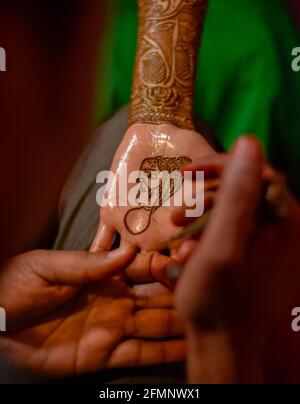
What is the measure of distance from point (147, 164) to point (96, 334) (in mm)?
315

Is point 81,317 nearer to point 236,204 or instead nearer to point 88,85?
point 236,204

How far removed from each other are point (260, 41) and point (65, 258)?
97 cm

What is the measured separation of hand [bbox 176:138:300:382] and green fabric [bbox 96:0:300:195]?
923 mm

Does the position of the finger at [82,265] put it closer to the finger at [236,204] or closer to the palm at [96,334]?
the palm at [96,334]

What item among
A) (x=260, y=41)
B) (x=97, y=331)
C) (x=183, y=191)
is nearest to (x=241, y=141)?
(x=183, y=191)

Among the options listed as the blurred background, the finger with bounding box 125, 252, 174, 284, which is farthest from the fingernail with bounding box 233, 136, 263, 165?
the blurred background

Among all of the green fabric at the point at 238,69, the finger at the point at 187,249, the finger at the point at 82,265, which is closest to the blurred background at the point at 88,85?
the green fabric at the point at 238,69

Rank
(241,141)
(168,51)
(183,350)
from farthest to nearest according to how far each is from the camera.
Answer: (168,51) → (183,350) → (241,141)

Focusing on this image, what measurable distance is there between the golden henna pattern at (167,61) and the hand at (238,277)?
1.36ft

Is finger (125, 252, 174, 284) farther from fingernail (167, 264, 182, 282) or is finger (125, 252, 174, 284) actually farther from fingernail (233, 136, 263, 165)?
fingernail (233, 136, 263, 165)

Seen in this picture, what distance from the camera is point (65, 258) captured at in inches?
33.6

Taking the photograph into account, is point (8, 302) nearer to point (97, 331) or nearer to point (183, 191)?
point (97, 331)

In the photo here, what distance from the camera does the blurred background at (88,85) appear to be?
1062 millimetres

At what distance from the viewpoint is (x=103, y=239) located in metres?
0.95
